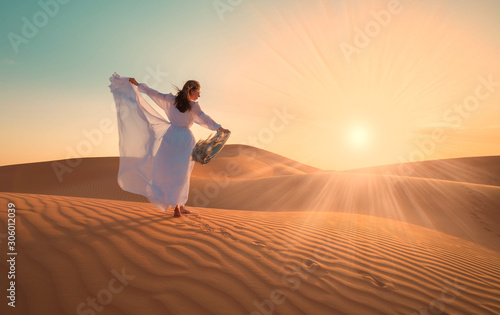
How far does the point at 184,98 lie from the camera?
13.9ft

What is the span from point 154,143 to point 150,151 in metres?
0.16

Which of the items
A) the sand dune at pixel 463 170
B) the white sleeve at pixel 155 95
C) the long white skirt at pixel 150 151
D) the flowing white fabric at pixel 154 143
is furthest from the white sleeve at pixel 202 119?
the sand dune at pixel 463 170

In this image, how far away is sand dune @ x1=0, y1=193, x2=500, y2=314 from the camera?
1991mm

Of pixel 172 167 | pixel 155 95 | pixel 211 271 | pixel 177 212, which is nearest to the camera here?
pixel 211 271

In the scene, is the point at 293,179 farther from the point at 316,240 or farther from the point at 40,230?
the point at 40,230

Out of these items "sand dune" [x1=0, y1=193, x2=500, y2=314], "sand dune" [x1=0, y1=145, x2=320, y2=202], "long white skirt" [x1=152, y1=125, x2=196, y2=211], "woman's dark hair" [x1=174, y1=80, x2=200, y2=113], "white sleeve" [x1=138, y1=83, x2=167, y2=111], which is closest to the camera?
"sand dune" [x1=0, y1=193, x2=500, y2=314]

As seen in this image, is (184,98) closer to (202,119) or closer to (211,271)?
(202,119)

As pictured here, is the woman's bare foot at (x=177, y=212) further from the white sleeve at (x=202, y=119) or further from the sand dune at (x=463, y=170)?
the sand dune at (x=463, y=170)

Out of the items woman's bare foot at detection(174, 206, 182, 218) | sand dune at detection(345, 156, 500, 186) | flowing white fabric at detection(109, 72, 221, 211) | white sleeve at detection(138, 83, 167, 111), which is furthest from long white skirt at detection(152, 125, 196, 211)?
sand dune at detection(345, 156, 500, 186)

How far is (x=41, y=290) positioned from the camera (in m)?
1.92

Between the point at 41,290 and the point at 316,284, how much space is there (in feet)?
8.07

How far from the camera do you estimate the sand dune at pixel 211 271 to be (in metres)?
1.99

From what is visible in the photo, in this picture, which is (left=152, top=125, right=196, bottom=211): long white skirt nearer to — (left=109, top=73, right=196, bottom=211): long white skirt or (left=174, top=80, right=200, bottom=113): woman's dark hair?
(left=109, top=73, right=196, bottom=211): long white skirt

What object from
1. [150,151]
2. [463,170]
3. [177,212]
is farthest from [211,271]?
[463,170]
